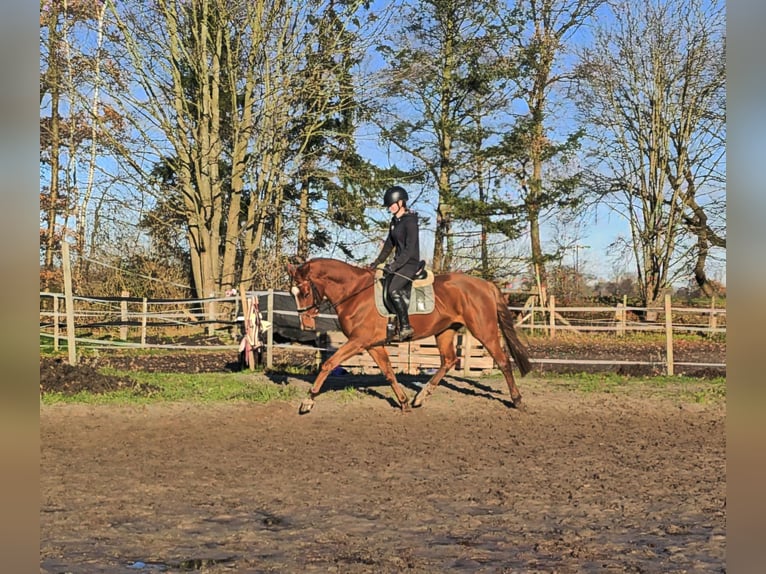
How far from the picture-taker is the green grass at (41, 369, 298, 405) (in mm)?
8602

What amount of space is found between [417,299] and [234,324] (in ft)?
29.9

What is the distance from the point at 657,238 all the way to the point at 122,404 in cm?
2046

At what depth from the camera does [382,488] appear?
500 cm

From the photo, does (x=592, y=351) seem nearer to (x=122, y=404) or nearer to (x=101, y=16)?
(x=122, y=404)

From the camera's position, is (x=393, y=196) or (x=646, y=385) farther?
(x=646, y=385)

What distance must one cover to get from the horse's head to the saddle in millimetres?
718

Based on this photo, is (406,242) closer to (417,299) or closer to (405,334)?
(417,299)

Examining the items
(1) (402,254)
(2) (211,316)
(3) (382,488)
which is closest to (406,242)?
(1) (402,254)

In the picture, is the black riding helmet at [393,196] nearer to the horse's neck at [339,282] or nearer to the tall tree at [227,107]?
the horse's neck at [339,282]

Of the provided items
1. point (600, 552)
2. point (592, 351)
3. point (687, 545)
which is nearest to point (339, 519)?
point (600, 552)

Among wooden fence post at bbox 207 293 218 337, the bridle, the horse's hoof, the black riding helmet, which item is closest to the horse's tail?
the black riding helmet

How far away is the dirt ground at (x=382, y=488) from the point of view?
140 inches

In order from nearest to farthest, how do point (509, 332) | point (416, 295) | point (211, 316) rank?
1. point (416, 295)
2. point (509, 332)
3. point (211, 316)

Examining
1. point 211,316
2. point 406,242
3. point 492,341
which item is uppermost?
point 406,242
